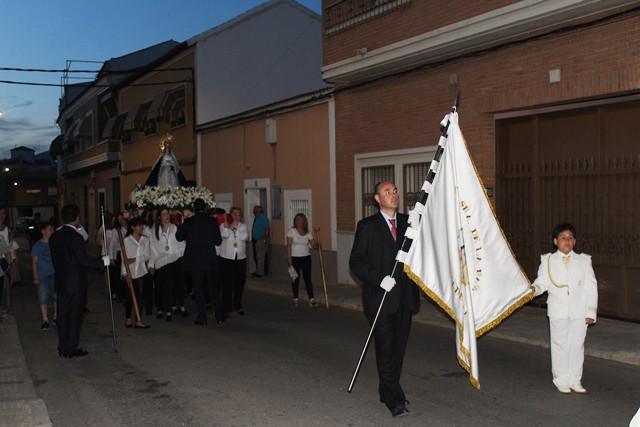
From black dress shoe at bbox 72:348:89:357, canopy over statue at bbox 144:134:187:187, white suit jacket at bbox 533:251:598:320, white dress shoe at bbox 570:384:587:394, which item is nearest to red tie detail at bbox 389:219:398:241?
white suit jacket at bbox 533:251:598:320

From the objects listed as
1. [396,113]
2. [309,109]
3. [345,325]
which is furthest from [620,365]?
[309,109]

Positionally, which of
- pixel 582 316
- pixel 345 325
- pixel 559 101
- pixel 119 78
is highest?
pixel 119 78

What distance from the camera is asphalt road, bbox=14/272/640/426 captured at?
653 cm

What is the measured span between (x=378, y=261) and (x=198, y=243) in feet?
18.9

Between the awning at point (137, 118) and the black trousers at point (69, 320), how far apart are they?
2043 cm

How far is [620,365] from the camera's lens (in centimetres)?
852

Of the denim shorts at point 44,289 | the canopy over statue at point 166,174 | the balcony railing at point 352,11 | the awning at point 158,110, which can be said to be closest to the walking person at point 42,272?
the denim shorts at point 44,289

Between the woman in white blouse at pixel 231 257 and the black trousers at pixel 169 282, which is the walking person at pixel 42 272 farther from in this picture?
the woman in white blouse at pixel 231 257

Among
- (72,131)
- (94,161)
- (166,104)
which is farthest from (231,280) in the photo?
(72,131)

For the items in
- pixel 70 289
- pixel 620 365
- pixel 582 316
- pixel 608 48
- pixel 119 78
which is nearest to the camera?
pixel 582 316

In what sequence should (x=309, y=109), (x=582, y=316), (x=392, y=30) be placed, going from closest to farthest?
(x=582, y=316), (x=392, y=30), (x=309, y=109)

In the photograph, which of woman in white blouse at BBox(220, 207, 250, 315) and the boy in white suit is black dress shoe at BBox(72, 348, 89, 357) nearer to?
woman in white blouse at BBox(220, 207, 250, 315)

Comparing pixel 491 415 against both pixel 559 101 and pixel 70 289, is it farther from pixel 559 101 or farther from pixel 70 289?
pixel 559 101

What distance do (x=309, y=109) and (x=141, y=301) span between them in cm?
779
